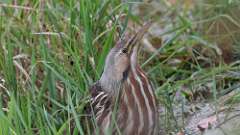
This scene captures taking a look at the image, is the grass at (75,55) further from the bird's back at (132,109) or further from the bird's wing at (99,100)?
the bird's back at (132,109)

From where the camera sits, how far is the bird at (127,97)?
4.25m

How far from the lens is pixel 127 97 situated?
4.29 meters

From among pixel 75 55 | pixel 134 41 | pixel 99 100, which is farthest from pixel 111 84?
pixel 75 55

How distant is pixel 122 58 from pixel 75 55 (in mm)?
690

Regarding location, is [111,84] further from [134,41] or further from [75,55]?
[75,55]

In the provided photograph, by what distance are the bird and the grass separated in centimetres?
22

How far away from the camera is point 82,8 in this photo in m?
5.05

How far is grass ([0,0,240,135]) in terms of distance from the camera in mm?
4816

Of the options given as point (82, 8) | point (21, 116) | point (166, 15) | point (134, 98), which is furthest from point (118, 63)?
point (166, 15)

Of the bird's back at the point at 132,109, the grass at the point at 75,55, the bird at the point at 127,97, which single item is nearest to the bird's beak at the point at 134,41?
the bird at the point at 127,97

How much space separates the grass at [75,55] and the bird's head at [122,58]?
263 mm

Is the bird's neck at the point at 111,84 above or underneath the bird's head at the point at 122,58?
underneath

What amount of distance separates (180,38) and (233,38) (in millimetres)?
771

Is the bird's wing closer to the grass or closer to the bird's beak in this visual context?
the grass
